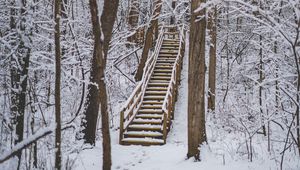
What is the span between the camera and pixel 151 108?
48.1ft

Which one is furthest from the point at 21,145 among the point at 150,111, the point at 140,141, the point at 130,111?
the point at 150,111

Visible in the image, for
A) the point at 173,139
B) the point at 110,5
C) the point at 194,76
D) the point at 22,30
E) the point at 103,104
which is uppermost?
the point at 110,5

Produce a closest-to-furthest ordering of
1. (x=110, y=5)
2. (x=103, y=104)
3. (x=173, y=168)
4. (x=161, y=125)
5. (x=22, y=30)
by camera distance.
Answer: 1. (x=103, y=104)
2. (x=173, y=168)
3. (x=22, y=30)
4. (x=110, y=5)
5. (x=161, y=125)

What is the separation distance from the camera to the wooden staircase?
40.0 feet

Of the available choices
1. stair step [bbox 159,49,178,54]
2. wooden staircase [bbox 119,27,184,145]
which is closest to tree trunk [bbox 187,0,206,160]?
wooden staircase [bbox 119,27,184,145]

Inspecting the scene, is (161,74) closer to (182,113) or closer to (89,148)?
(182,113)

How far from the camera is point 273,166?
798cm

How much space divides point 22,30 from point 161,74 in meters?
9.67

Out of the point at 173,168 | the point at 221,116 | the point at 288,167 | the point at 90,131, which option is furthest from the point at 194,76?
the point at 221,116

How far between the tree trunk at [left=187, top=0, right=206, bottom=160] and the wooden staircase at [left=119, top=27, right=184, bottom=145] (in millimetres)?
3312

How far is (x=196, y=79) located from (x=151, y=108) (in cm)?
622

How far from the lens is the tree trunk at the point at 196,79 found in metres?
8.50

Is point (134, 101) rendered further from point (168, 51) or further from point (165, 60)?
point (168, 51)

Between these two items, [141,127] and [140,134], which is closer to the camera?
[140,134]
